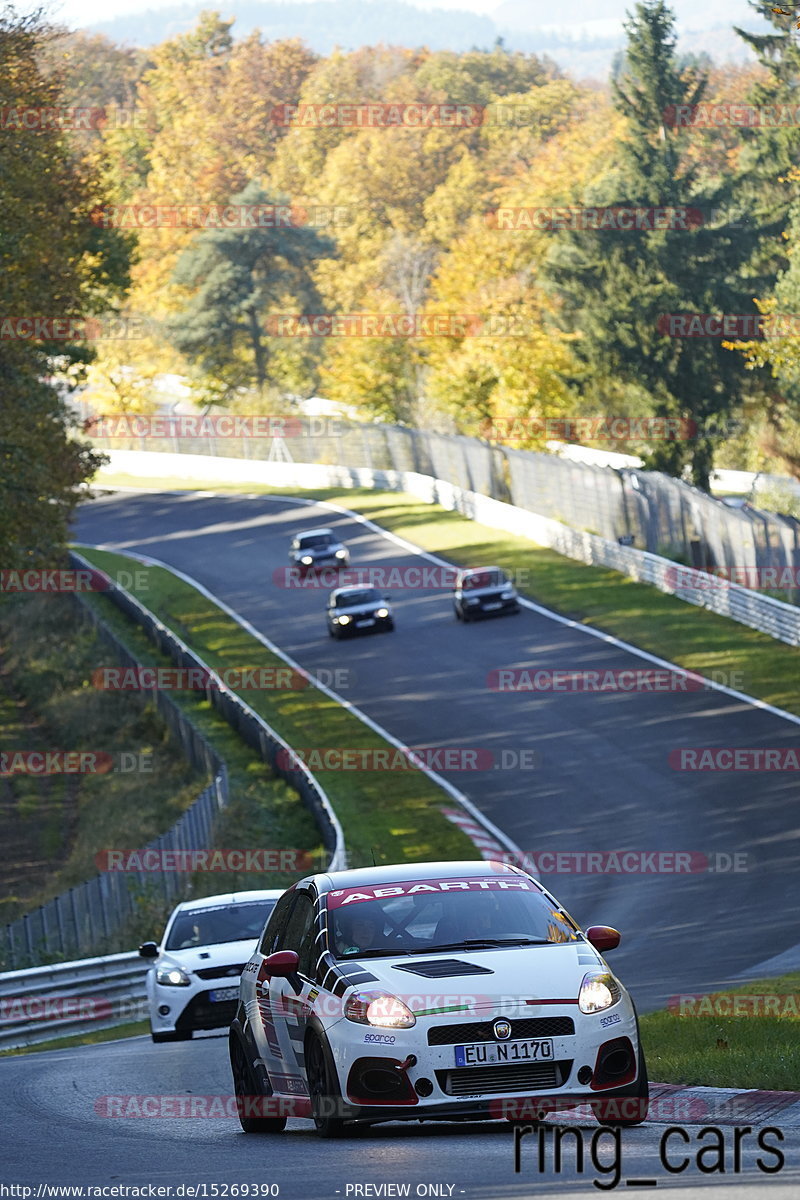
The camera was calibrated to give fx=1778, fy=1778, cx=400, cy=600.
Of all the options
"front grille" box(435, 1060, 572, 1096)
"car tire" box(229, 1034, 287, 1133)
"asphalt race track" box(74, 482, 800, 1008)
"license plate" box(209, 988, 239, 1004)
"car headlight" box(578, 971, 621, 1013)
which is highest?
"car headlight" box(578, 971, 621, 1013)

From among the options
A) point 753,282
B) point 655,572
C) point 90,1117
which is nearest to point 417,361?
point 753,282

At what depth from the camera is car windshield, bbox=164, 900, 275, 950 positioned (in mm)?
18812

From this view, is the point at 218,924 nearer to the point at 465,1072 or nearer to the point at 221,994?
the point at 221,994

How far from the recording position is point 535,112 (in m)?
146

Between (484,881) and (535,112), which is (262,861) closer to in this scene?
(484,881)

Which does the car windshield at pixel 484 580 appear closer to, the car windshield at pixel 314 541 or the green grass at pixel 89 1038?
the car windshield at pixel 314 541

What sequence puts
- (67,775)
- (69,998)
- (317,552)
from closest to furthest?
(69,998)
(67,775)
(317,552)

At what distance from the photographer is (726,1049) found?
12688 mm

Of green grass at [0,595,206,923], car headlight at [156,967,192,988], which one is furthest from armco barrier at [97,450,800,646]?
car headlight at [156,967,192,988]

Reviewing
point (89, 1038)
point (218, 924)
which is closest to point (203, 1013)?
point (218, 924)

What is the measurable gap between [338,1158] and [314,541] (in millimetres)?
50257

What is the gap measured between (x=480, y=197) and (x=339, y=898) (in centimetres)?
12278

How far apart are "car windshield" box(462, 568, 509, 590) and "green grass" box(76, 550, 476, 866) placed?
5766 millimetres

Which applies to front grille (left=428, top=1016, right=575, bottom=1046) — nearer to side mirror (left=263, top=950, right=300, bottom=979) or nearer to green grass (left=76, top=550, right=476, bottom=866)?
side mirror (left=263, top=950, right=300, bottom=979)
